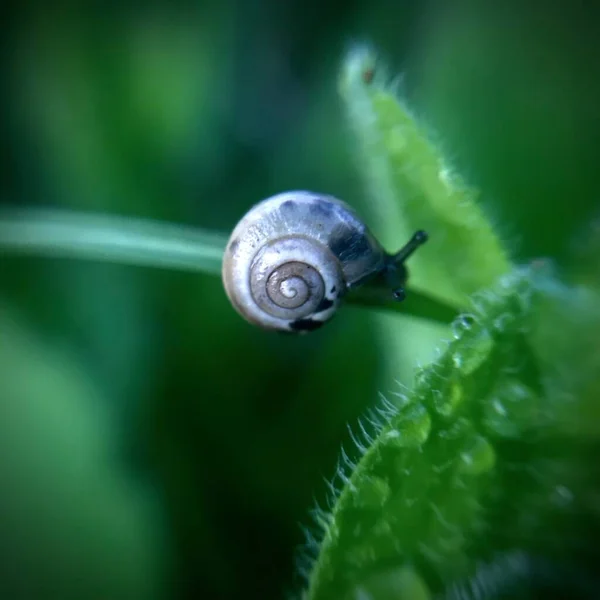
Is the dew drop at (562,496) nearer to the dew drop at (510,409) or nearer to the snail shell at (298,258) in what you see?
the dew drop at (510,409)

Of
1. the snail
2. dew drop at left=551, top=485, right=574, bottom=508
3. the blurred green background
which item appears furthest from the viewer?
the blurred green background

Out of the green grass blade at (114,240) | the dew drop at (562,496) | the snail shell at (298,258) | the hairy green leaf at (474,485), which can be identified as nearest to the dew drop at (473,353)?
the hairy green leaf at (474,485)

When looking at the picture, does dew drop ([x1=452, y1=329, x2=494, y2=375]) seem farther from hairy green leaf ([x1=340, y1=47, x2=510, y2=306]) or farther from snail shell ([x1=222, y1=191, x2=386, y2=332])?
snail shell ([x1=222, y1=191, x2=386, y2=332])

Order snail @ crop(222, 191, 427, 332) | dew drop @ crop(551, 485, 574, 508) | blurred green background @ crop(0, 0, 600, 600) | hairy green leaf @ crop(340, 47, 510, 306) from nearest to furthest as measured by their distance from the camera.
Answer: dew drop @ crop(551, 485, 574, 508)
hairy green leaf @ crop(340, 47, 510, 306)
snail @ crop(222, 191, 427, 332)
blurred green background @ crop(0, 0, 600, 600)

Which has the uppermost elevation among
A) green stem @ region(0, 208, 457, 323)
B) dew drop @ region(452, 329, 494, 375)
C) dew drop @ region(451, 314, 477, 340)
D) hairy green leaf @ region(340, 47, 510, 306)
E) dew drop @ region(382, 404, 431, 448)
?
green stem @ region(0, 208, 457, 323)

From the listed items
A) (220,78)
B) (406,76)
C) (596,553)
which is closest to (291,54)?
(220,78)

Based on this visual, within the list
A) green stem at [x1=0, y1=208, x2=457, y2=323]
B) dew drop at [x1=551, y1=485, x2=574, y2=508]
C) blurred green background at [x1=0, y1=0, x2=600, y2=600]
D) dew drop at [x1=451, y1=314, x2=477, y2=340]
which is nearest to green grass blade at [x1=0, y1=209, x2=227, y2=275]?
green stem at [x1=0, y1=208, x2=457, y2=323]

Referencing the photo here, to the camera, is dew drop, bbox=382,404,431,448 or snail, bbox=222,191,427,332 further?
snail, bbox=222,191,427,332
